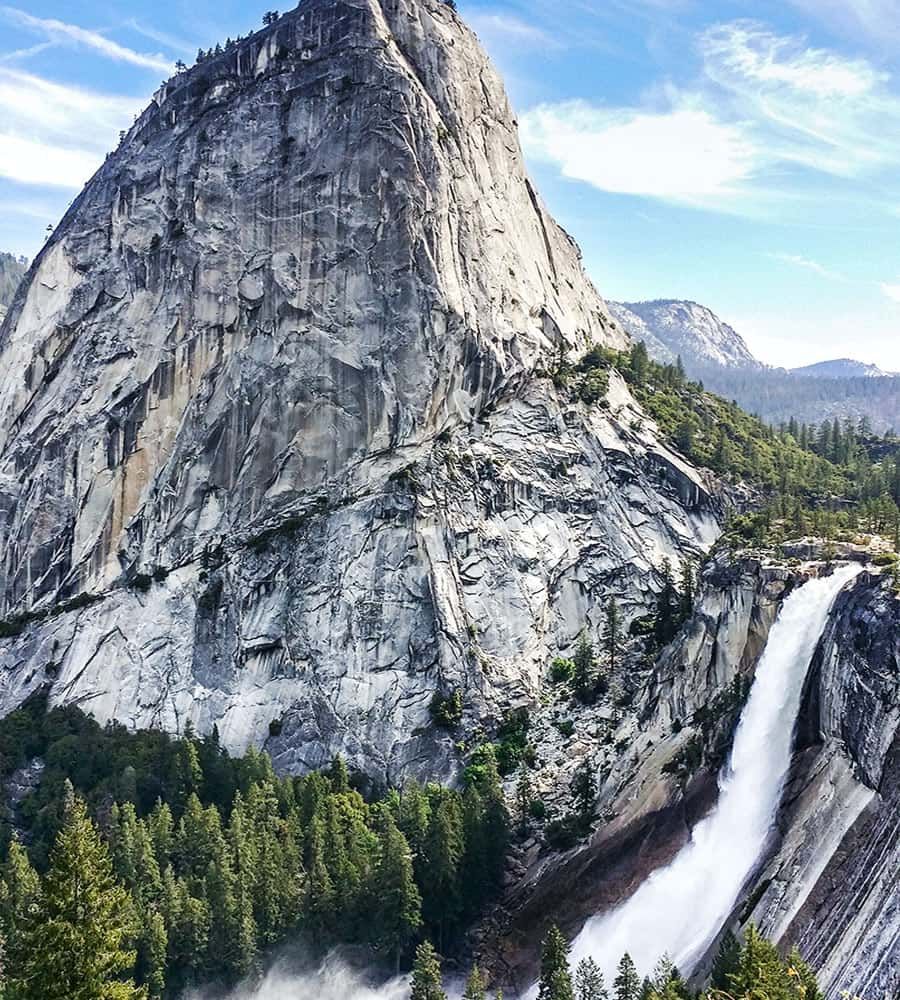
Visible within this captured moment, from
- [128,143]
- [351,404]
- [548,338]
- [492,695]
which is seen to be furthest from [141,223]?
[492,695]

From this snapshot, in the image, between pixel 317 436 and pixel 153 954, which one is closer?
pixel 153 954

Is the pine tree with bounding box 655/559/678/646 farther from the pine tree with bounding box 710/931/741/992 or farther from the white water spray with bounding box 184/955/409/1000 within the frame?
the pine tree with bounding box 710/931/741/992

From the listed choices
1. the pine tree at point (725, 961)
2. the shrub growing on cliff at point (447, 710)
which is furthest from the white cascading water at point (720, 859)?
the shrub growing on cliff at point (447, 710)

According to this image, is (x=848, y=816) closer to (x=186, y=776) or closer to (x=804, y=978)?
(x=804, y=978)

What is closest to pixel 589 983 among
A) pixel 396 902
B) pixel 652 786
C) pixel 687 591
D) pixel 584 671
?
pixel 396 902

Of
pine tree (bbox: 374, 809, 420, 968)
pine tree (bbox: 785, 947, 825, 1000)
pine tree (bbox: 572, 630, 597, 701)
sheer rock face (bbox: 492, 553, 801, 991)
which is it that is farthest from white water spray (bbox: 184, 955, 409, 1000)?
pine tree (bbox: 785, 947, 825, 1000)
